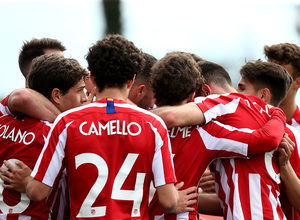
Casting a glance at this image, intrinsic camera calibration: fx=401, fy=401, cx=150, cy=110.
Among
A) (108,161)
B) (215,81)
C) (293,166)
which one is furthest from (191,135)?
(293,166)

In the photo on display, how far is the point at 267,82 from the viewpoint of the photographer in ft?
12.0

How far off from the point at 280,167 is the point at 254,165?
270 mm

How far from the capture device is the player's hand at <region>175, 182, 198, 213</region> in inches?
110

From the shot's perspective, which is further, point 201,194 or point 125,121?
point 201,194

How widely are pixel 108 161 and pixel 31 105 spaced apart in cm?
91

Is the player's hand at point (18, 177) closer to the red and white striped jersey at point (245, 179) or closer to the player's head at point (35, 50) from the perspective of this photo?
the red and white striped jersey at point (245, 179)

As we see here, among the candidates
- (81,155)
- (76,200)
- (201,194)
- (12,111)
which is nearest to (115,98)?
(81,155)

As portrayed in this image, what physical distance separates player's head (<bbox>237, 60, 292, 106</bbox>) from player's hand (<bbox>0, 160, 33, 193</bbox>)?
2082 mm

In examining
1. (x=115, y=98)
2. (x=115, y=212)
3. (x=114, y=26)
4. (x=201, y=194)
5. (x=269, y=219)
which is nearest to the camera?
(x=115, y=212)

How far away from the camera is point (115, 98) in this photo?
2578 millimetres

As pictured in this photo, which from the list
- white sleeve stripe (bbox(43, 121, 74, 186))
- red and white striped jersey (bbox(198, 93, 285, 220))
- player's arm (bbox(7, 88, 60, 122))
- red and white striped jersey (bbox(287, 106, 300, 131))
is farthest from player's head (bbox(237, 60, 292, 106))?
white sleeve stripe (bbox(43, 121, 74, 186))

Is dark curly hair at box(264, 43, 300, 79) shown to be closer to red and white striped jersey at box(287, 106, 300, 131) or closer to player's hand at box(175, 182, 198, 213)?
red and white striped jersey at box(287, 106, 300, 131)

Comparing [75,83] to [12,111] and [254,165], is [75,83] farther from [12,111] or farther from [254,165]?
[254,165]

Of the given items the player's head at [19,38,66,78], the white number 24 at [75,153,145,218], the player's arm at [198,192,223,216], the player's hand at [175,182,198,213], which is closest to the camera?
the white number 24 at [75,153,145,218]
